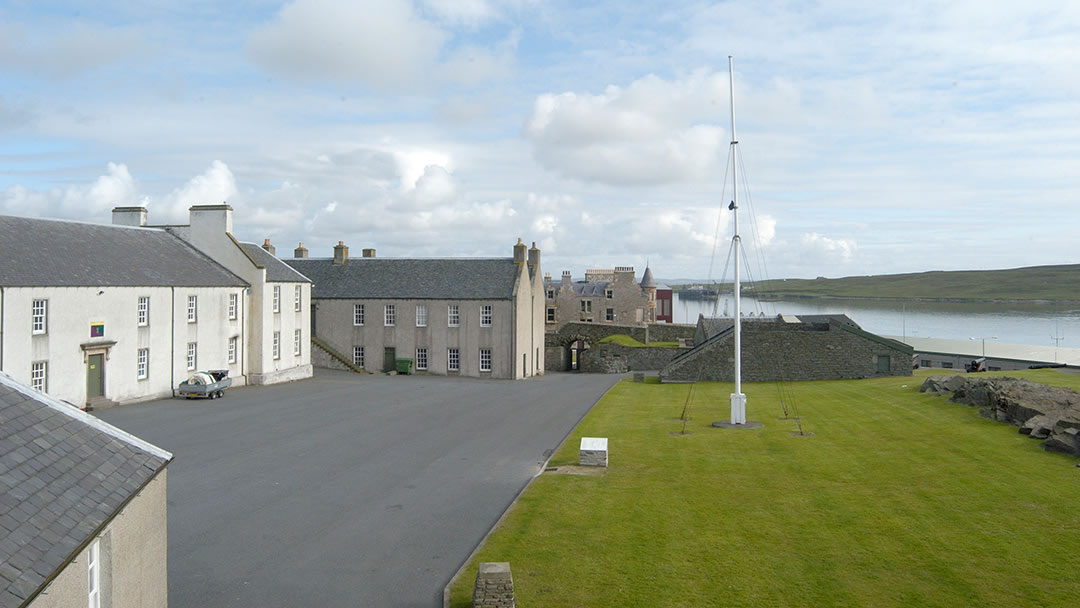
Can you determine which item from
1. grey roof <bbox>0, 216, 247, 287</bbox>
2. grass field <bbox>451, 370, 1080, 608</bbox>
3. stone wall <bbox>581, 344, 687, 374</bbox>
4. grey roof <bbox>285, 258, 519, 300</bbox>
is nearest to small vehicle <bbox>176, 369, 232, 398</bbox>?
grey roof <bbox>0, 216, 247, 287</bbox>

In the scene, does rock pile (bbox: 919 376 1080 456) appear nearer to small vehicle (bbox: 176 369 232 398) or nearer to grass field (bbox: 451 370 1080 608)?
grass field (bbox: 451 370 1080 608)

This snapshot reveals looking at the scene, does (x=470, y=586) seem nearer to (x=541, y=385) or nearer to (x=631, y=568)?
(x=631, y=568)

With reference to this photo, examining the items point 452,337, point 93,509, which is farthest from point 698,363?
point 93,509

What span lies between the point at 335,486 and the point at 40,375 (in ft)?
54.7

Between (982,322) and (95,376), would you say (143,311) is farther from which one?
(982,322)

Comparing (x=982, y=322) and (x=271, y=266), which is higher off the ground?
(x=271, y=266)

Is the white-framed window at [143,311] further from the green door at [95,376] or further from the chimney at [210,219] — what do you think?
the chimney at [210,219]

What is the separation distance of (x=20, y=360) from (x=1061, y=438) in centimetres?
3357

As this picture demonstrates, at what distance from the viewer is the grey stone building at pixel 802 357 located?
41.8m

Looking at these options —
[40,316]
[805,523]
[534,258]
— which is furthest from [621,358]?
[805,523]

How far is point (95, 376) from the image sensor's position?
30797 mm

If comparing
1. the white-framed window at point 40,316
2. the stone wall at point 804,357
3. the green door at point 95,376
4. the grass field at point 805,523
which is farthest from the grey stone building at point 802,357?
the white-framed window at point 40,316

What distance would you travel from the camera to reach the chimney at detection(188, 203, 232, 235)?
4081 cm

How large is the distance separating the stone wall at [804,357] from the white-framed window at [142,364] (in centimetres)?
2747
